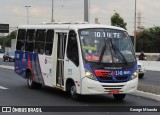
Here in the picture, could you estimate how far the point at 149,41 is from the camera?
292 feet

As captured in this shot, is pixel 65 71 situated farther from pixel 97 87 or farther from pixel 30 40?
pixel 30 40

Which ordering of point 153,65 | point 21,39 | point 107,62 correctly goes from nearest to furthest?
point 107,62
point 21,39
point 153,65

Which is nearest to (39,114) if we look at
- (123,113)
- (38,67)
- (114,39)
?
(123,113)

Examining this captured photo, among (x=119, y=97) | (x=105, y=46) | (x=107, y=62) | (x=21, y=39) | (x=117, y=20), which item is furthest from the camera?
(x=117, y=20)

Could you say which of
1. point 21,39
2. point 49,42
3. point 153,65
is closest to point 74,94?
point 49,42

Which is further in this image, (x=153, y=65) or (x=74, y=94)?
(x=153, y=65)

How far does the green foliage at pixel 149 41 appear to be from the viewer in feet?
291

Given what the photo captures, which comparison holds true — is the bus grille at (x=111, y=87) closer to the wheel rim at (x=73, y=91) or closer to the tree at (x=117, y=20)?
the wheel rim at (x=73, y=91)

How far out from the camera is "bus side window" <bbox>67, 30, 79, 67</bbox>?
1370 centimetres

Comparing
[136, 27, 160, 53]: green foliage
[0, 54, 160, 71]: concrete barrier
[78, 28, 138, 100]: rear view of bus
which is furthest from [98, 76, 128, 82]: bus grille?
[136, 27, 160, 53]: green foliage

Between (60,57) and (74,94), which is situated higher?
(60,57)

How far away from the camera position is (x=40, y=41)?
1659cm

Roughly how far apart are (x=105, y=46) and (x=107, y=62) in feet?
2.06

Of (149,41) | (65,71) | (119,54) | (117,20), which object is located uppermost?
(117,20)
